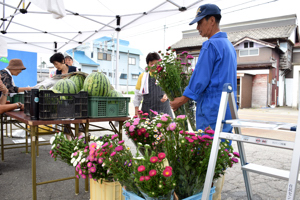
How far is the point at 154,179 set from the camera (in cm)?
125

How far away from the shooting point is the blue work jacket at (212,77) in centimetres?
184

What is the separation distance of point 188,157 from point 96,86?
157 cm

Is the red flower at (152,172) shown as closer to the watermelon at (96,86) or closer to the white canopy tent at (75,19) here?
the watermelon at (96,86)

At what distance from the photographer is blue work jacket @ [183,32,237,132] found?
1.84 meters

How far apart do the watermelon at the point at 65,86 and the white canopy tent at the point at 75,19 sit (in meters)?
2.65

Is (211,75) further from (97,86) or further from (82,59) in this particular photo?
(82,59)

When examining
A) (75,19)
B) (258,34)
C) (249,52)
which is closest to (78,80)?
(75,19)

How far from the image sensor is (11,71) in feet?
14.0

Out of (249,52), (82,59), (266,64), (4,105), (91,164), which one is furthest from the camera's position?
(82,59)

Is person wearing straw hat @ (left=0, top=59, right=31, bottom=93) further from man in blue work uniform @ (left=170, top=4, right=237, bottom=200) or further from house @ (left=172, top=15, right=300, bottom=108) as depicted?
house @ (left=172, top=15, right=300, bottom=108)

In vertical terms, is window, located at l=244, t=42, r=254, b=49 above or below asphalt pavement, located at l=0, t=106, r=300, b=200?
above

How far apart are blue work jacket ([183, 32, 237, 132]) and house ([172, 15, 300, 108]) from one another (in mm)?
17991

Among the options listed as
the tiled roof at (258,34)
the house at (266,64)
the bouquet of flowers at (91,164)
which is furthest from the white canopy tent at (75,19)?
the tiled roof at (258,34)

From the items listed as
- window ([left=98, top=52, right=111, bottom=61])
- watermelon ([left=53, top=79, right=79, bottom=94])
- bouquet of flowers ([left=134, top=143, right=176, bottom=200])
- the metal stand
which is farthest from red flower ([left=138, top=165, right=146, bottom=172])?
window ([left=98, top=52, right=111, bottom=61])
